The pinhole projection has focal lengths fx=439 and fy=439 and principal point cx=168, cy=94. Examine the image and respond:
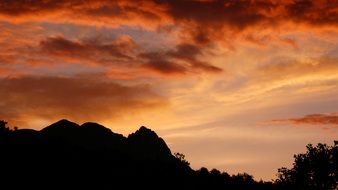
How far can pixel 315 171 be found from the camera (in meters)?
104

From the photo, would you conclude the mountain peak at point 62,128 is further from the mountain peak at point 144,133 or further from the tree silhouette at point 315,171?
the tree silhouette at point 315,171

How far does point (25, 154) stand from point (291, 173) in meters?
64.1

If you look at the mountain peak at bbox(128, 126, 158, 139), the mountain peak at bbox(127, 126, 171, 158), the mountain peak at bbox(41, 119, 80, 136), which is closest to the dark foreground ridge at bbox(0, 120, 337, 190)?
the mountain peak at bbox(41, 119, 80, 136)

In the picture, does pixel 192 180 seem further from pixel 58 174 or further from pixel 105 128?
pixel 105 128

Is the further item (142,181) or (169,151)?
(169,151)

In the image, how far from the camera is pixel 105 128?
521ft

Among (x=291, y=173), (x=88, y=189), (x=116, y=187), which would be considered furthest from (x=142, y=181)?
(x=291, y=173)

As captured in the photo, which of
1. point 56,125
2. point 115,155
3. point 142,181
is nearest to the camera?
point 142,181

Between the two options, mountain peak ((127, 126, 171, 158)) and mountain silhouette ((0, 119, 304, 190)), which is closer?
mountain silhouette ((0, 119, 304, 190))

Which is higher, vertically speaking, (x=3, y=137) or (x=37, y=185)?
(x=3, y=137)

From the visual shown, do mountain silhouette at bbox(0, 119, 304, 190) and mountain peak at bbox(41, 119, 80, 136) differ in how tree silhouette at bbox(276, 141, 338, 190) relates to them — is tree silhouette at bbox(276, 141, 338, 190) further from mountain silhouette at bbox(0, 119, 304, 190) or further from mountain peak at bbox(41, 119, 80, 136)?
mountain peak at bbox(41, 119, 80, 136)

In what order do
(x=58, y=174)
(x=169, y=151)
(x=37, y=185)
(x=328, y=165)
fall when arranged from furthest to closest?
(x=169, y=151) < (x=328, y=165) < (x=58, y=174) < (x=37, y=185)

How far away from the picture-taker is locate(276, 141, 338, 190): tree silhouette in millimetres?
102000

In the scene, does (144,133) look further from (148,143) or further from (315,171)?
(315,171)
